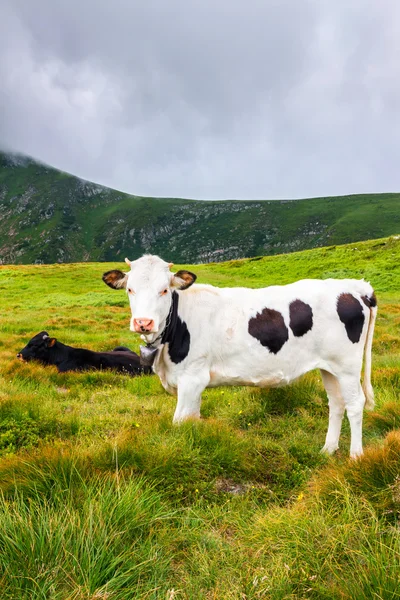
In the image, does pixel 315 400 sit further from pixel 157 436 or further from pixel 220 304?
pixel 157 436

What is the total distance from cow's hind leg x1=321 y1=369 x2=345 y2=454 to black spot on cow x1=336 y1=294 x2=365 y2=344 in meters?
0.77

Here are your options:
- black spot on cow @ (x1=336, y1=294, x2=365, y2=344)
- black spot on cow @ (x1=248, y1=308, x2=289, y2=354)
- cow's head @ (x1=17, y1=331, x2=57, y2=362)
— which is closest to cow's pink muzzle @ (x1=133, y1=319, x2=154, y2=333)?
black spot on cow @ (x1=248, y1=308, x2=289, y2=354)

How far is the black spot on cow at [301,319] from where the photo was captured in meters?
5.05

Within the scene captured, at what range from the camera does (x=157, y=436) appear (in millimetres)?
4391

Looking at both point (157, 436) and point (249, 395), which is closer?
point (157, 436)

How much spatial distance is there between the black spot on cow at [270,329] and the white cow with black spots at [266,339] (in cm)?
1

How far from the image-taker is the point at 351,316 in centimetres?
508

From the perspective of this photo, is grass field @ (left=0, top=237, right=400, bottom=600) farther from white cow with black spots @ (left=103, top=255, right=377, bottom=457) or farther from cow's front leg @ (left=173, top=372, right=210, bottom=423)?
white cow with black spots @ (left=103, top=255, right=377, bottom=457)

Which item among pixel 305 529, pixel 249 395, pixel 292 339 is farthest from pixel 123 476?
pixel 249 395

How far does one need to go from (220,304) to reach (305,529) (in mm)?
3346

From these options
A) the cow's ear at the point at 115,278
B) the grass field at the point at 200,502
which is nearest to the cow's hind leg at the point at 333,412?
the grass field at the point at 200,502

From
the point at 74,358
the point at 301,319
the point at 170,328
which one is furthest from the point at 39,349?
the point at 301,319

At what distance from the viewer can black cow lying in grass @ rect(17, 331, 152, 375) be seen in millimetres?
9742

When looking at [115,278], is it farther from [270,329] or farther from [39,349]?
[39,349]
